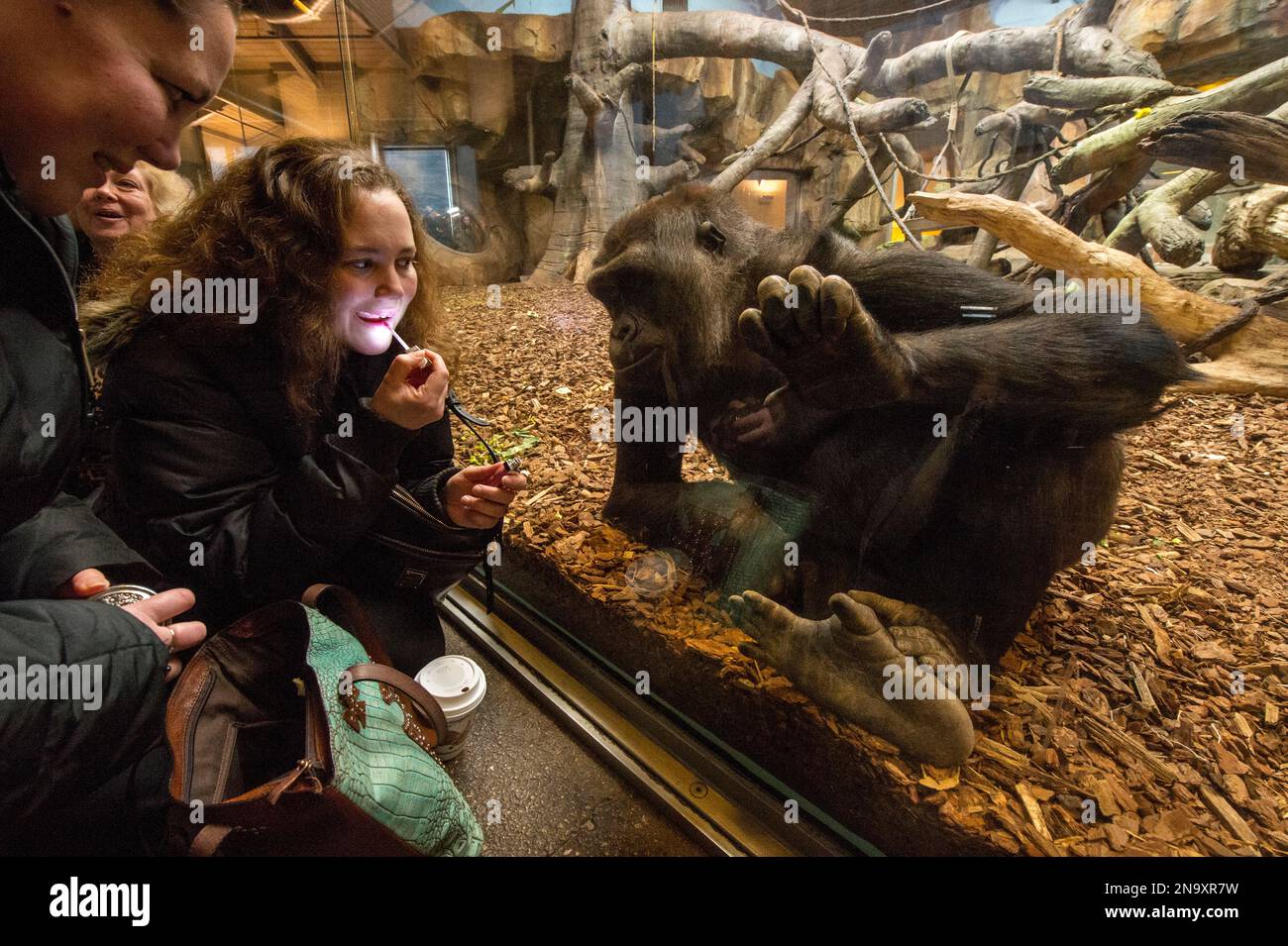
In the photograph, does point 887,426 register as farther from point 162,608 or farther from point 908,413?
point 162,608

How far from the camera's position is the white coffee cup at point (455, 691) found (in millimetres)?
1688

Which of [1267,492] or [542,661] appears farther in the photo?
[542,661]

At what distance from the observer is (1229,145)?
1.07 meters

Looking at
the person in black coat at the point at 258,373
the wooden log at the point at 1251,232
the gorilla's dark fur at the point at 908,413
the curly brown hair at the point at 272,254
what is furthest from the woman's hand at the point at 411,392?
the wooden log at the point at 1251,232

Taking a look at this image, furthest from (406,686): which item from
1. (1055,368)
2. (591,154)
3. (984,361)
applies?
(591,154)

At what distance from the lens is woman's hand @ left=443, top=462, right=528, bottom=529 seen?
1586 millimetres

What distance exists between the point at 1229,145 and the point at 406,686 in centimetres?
185

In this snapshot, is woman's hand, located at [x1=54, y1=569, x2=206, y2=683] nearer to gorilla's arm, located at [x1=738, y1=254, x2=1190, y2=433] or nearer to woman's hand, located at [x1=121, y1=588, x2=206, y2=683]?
woman's hand, located at [x1=121, y1=588, x2=206, y2=683]

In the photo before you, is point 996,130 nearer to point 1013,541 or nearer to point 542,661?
point 1013,541

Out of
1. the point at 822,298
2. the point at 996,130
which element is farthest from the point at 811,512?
the point at 996,130

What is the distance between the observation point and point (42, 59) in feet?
2.63

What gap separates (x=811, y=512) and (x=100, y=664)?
4.69ft

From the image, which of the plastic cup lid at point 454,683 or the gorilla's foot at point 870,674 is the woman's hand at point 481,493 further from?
the gorilla's foot at point 870,674

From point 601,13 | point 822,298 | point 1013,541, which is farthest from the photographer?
point 601,13
